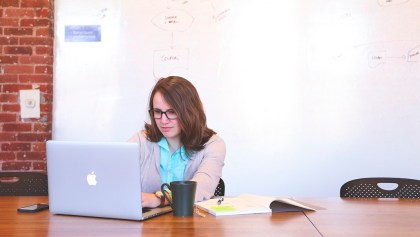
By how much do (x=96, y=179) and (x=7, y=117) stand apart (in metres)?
2.20

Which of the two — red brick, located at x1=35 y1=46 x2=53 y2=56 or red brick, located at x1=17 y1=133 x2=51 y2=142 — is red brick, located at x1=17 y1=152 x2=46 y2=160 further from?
red brick, located at x1=35 y1=46 x2=53 y2=56

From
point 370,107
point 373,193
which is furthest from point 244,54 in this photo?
point 373,193

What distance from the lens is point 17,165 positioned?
3889 mm

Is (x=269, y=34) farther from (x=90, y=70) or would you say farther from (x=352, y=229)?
(x=352, y=229)

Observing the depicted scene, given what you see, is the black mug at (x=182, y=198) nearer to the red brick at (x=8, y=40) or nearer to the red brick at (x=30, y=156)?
the red brick at (x=30, y=156)

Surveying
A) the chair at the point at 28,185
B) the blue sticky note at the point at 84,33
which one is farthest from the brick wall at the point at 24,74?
the chair at the point at 28,185

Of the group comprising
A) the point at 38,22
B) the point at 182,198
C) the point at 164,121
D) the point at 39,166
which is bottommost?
the point at 39,166

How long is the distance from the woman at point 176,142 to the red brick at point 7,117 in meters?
1.52

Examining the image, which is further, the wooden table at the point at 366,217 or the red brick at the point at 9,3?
the red brick at the point at 9,3

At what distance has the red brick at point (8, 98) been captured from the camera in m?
3.87

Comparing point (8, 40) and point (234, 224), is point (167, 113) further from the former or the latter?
point (8, 40)

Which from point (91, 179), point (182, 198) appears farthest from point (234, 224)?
point (91, 179)

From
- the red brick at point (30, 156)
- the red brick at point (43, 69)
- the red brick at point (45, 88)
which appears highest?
the red brick at point (43, 69)

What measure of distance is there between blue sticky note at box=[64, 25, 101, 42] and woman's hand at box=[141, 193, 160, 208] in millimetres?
1966
